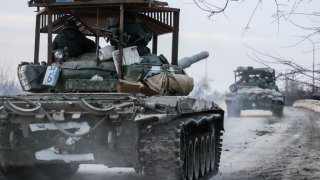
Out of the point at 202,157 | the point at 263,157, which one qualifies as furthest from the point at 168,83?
the point at 263,157

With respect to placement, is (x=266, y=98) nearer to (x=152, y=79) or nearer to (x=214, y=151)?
(x=214, y=151)

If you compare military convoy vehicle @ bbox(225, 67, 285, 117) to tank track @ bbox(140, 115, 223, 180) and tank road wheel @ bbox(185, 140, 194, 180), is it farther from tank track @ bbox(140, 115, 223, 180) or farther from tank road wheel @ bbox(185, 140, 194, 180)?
tank track @ bbox(140, 115, 223, 180)

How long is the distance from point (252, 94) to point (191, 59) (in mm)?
18637

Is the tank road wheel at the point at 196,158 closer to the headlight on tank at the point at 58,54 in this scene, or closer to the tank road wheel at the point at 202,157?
the tank road wheel at the point at 202,157

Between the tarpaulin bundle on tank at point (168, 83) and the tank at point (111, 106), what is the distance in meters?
0.02

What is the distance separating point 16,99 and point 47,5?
7.29 ft

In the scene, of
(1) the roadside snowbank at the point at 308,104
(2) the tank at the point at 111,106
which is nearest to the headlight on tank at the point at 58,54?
(2) the tank at the point at 111,106

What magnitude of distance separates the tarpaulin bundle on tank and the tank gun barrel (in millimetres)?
1066

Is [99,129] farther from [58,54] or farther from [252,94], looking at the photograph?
[252,94]

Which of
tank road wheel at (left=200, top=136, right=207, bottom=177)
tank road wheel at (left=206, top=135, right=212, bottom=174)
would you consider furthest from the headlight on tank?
tank road wheel at (left=206, top=135, right=212, bottom=174)

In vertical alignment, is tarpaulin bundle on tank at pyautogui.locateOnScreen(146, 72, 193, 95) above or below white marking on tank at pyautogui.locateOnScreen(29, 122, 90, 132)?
above

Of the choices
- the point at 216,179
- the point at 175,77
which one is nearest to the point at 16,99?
the point at 175,77

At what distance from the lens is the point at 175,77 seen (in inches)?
393

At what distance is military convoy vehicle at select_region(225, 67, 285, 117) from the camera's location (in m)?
29.7
